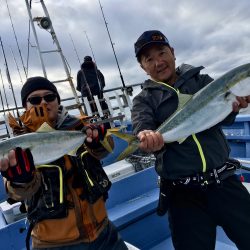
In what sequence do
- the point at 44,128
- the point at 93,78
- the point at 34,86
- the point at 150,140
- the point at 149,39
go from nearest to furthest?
the point at 150,140 → the point at 44,128 → the point at 149,39 → the point at 34,86 → the point at 93,78

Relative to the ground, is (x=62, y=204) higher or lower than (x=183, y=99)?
lower

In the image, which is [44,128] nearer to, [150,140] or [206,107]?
[150,140]

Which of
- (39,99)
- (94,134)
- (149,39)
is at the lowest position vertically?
(94,134)

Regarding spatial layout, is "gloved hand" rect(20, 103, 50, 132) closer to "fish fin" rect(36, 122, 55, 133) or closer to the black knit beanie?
"fish fin" rect(36, 122, 55, 133)

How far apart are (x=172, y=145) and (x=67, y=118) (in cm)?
107

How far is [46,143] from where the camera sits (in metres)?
2.44

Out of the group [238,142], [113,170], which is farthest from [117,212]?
[238,142]

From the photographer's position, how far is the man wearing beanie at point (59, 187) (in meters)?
2.33

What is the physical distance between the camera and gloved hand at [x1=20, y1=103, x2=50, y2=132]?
2553 mm

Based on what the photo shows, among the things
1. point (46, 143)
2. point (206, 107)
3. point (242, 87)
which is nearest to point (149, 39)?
point (206, 107)

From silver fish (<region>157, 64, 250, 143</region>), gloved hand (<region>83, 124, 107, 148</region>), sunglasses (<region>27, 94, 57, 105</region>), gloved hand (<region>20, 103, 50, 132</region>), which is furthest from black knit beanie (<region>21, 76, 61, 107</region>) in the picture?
silver fish (<region>157, 64, 250, 143</region>)

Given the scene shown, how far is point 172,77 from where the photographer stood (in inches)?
112

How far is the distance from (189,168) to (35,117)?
145 centimetres

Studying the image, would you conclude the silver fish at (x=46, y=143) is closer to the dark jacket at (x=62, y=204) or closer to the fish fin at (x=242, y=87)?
the dark jacket at (x=62, y=204)
